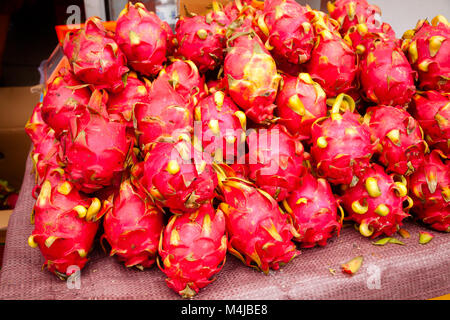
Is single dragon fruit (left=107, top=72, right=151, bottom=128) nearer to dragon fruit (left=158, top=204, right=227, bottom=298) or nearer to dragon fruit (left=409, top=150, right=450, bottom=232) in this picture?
dragon fruit (left=158, top=204, right=227, bottom=298)

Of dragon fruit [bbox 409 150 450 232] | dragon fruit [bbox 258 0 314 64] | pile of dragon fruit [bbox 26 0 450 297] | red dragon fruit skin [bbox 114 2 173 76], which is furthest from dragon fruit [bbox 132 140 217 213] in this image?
dragon fruit [bbox 409 150 450 232]

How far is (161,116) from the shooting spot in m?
1.01

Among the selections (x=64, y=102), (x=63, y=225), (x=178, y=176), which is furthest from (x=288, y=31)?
(x=63, y=225)

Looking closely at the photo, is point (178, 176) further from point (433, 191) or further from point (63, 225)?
point (433, 191)

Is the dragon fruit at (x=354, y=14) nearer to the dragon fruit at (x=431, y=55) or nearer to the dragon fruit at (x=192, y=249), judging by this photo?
the dragon fruit at (x=431, y=55)

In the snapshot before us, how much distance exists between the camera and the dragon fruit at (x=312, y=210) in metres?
1.09

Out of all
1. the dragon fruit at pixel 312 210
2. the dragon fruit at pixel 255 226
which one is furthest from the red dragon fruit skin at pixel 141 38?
the dragon fruit at pixel 312 210

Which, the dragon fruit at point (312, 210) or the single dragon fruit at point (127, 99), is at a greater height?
the single dragon fruit at point (127, 99)

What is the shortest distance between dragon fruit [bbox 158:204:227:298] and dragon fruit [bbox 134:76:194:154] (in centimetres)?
23

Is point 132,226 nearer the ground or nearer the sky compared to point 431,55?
nearer the ground

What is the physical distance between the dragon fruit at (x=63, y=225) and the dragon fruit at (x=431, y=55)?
1167 millimetres

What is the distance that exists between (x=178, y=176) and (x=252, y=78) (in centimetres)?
38

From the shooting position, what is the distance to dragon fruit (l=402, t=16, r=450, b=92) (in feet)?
3.97
